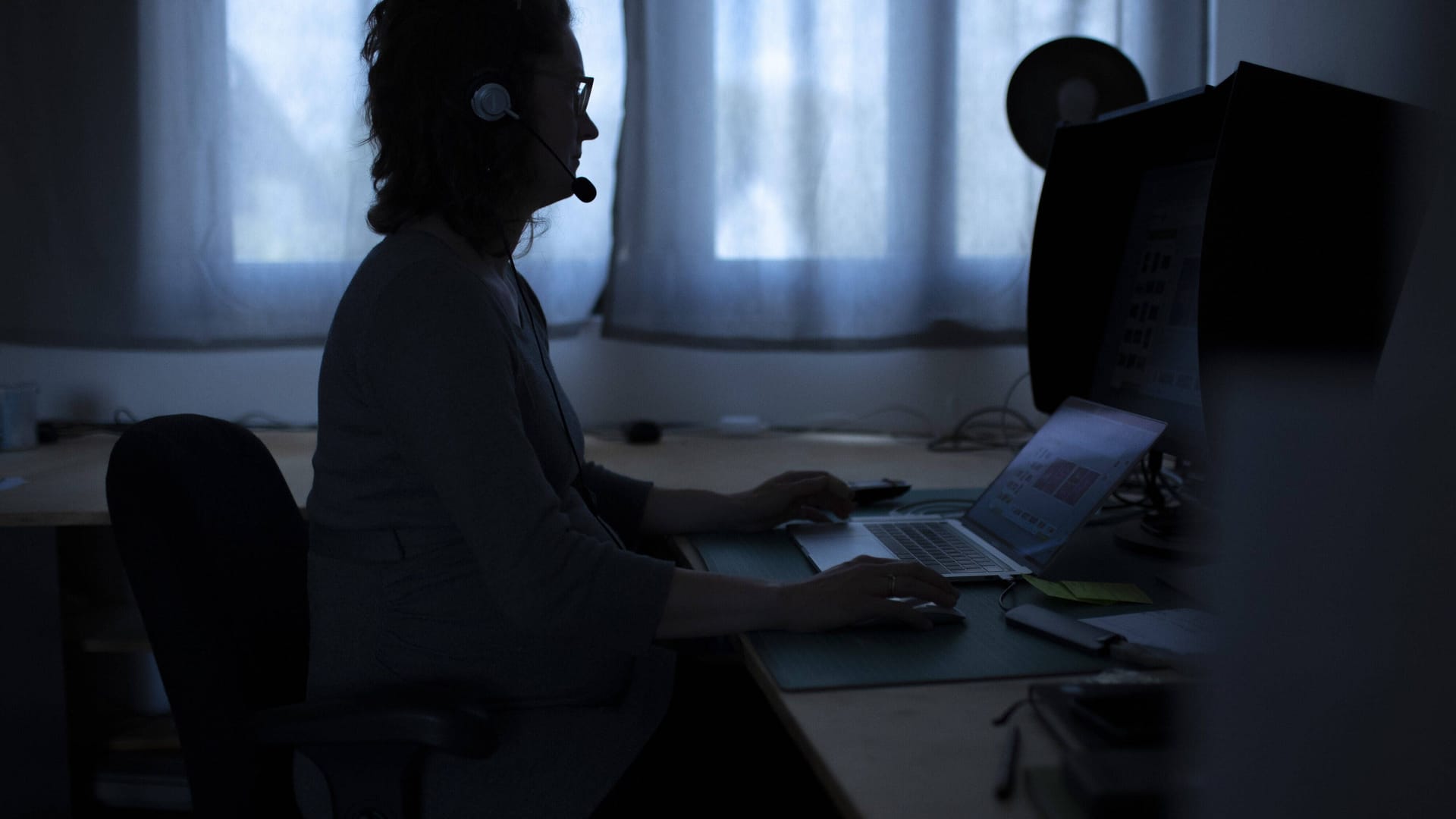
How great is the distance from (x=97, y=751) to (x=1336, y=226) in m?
2.15

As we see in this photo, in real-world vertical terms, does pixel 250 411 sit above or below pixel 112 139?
below

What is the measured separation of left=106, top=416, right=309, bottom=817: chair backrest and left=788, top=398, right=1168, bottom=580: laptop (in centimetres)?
60

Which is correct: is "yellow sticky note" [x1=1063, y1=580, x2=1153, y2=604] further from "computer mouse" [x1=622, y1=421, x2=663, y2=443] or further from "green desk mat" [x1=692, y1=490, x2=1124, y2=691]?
"computer mouse" [x1=622, y1=421, x2=663, y2=443]

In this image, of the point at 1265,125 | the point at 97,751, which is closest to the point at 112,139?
the point at 97,751

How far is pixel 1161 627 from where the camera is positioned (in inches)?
37.7

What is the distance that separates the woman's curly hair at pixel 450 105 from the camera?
106 cm

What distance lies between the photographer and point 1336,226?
1.07 m

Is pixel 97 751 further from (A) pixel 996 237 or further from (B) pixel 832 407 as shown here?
(A) pixel 996 237

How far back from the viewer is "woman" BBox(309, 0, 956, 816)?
3.03 ft

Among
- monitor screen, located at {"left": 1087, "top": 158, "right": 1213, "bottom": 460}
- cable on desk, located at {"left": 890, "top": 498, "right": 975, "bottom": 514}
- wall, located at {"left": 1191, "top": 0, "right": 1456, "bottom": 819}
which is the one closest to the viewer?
wall, located at {"left": 1191, "top": 0, "right": 1456, "bottom": 819}

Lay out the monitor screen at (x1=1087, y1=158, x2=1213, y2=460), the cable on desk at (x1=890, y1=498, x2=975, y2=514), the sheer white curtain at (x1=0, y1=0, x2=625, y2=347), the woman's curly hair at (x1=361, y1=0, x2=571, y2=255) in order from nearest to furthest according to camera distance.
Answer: the woman's curly hair at (x1=361, y1=0, x2=571, y2=255) → the monitor screen at (x1=1087, y1=158, x2=1213, y2=460) → the cable on desk at (x1=890, y1=498, x2=975, y2=514) → the sheer white curtain at (x1=0, y1=0, x2=625, y2=347)

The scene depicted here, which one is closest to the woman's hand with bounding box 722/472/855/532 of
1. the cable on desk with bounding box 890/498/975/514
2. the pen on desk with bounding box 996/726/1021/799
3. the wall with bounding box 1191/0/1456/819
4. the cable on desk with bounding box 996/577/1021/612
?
the cable on desk with bounding box 890/498/975/514

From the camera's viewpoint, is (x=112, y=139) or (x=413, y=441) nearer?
(x=413, y=441)

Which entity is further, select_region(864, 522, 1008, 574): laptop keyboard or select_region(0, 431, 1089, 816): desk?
select_region(864, 522, 1008, 574): laptop keyboard
